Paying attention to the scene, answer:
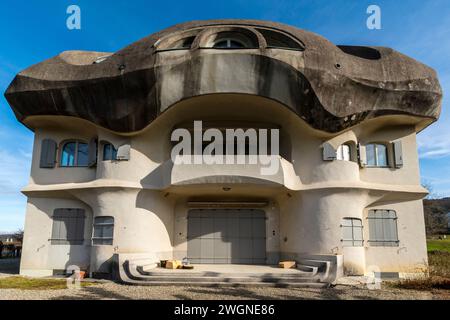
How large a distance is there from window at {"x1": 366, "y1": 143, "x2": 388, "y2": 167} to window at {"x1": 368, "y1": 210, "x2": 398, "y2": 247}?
2237mm

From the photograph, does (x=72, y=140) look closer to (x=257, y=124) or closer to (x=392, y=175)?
(x=257, y=124)

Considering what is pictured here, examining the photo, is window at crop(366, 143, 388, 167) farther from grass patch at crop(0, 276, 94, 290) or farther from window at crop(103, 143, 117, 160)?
grass patch at crop(0, 276, 94, 290)

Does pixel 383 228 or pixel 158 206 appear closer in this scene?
pixel 383 228

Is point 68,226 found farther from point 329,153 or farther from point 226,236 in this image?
point 329,153

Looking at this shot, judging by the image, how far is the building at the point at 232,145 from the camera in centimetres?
1406

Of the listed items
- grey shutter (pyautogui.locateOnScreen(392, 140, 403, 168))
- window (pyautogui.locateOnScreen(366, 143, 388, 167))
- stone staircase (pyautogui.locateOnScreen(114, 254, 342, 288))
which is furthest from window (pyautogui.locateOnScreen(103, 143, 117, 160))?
grey shutter (pyautogui.locateOnScreen(392, 140, 403, 168))

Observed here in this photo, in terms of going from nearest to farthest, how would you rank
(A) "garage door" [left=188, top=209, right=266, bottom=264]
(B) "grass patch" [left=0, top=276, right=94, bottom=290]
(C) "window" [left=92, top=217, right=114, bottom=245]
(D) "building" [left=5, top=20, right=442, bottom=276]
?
(B) "grass patch" [left=0, top=276, right=94, bottom=290], (D) "building" [left=5, top=20, right=442, bottom=276], (C) "window" [left=92, top=217, right=114, bottom=245], (A) "garage door" [left=188, top=209, right=266, bottom=264]

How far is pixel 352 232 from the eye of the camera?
14508 mm

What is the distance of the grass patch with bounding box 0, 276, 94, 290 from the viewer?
1188 centimetres

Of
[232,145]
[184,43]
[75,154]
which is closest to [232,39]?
[184,43]

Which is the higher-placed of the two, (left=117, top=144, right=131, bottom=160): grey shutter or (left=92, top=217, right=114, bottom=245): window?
(left=117, top=144, right=131, bottom=160): grey shutter

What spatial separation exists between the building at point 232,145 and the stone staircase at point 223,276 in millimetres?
1039

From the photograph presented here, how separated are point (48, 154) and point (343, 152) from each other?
1363 cm
